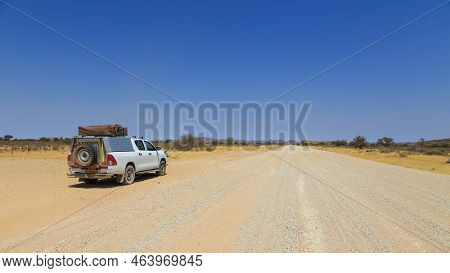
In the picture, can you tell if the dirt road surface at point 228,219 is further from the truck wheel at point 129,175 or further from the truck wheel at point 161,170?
the truck wheel at point 161,170

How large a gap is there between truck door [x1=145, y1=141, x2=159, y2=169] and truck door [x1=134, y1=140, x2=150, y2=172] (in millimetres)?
335

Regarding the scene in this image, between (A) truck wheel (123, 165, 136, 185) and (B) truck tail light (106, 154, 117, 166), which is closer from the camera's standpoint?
(B) truck tail light (106, 154, 117, 166)

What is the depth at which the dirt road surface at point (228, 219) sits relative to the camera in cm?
659

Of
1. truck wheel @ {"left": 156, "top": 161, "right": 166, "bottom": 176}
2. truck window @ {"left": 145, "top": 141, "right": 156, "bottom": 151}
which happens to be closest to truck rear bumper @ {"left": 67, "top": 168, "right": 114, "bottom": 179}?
truck window @ {"left": 145, "top": 141, "right": 156, "bottom": 151}

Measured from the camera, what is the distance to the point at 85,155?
607 inches

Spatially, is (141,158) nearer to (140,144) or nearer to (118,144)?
(140,144)

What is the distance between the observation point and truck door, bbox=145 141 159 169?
18.5 meters

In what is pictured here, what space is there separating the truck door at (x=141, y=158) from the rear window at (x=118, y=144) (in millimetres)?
468

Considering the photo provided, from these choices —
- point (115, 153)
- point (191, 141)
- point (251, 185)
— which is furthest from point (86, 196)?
point (191, 141)

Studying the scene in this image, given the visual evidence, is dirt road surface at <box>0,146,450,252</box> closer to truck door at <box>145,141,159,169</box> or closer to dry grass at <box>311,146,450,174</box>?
truck door at <box>145,141,159,169</box>

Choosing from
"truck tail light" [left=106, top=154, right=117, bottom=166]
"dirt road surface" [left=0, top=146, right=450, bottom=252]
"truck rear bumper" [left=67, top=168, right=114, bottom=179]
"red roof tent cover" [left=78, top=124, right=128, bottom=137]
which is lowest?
"dirt road surface" [left=0, top=146, right=450, bottom=252]

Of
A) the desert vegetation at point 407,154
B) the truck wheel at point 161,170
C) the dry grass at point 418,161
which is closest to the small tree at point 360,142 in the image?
the desert vegetation at point 407,154

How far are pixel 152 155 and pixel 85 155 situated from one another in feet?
12.7

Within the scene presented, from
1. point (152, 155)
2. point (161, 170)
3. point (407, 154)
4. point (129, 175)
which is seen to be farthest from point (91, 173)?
point (407, 154)
